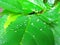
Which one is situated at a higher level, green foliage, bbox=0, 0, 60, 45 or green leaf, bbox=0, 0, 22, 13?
green leaf, bbox=0, 0, 22, 13

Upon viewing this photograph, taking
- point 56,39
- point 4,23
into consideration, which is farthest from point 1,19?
point 56,39

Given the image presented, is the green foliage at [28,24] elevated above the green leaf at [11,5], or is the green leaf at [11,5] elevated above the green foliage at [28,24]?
the green leaf at [11,5]

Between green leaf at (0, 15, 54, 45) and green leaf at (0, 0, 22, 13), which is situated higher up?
green leaf at (0, 0, 22, 13)

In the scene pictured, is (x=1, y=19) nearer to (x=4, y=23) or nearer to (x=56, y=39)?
(x=4, y=23)
